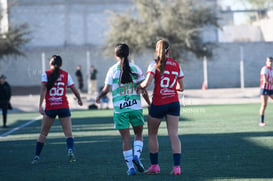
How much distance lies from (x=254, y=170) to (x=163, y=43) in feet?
7.95

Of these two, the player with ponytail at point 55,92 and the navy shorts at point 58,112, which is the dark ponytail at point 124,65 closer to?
the player with ponytail at point 55,92

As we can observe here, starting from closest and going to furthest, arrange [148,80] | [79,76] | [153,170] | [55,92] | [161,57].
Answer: [148,80], [161,57], [153,170], [55,92], [79,76]

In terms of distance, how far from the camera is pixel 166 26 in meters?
37.8

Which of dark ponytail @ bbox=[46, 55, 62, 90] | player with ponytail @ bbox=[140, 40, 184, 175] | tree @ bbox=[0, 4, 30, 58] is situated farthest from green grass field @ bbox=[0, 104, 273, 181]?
tree @ bbox=[0, 4, 30, 58]

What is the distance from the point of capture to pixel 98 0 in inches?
2162

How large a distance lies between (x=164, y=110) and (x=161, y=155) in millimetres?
3007

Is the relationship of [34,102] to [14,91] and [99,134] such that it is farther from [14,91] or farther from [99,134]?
[99,134]

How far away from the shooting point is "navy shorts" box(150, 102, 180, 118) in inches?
345

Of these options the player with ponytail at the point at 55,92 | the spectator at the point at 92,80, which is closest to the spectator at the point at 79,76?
the spectator at the point at 92,80

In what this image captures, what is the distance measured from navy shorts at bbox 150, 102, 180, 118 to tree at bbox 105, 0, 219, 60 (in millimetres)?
28086

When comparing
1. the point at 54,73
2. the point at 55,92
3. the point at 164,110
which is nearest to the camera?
the point at 164,110

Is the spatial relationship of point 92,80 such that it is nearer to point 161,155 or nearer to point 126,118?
point 161,155

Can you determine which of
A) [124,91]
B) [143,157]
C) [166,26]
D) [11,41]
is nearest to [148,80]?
[124,91]

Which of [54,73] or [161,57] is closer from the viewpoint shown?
[161,57]
